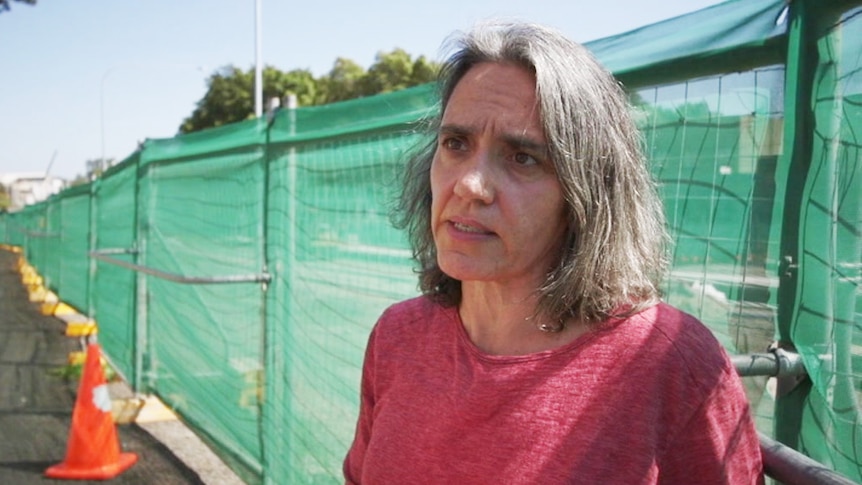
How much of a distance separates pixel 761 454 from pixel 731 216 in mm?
565

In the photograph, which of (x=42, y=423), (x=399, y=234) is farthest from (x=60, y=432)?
(x=399, y=234)

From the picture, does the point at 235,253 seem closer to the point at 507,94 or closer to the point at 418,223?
the point at 418,223

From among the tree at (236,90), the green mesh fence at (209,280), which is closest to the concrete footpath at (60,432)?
the green mesh fence at (209,280)

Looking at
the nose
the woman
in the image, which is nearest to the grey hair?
the woman

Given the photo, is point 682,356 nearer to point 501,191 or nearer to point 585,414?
point 585,414

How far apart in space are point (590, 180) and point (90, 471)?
190 inches

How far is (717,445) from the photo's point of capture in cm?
145

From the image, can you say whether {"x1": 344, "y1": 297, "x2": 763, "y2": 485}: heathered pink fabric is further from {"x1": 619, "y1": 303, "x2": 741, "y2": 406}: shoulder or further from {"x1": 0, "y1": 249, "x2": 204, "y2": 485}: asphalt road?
{"x1": 0, "y1": 249, "x2": 204, "y2": 485}: asphalt road

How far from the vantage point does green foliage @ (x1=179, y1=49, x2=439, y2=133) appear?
5009 cm

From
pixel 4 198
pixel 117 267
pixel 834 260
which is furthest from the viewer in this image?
pixel 4 198

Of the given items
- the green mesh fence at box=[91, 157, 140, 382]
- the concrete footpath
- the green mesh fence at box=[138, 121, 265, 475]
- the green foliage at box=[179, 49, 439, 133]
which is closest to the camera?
the green mesh fence at box=[138, 121, 265, 475]

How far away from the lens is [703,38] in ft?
6.52

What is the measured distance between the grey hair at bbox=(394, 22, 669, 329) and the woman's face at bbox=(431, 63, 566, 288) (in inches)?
1.1

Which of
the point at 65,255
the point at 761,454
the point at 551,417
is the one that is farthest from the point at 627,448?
the point at 65,255
